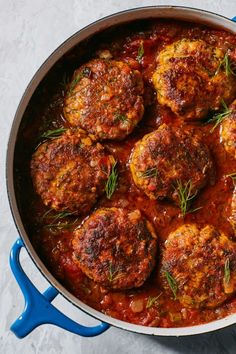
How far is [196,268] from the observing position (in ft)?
11.7

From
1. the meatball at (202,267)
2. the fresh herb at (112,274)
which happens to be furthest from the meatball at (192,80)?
the fresh herb at (112,274)

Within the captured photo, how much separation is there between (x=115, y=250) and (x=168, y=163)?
615mm

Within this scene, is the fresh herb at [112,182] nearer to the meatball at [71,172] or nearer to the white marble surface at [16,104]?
the meatball at [71,172]

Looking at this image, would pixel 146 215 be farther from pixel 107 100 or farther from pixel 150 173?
pixel 107 100

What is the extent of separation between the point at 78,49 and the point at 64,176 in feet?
2.72

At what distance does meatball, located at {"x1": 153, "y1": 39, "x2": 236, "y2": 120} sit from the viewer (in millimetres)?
3580

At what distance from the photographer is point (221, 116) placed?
365 centimetres

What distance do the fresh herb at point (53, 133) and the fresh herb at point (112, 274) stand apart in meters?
0.87

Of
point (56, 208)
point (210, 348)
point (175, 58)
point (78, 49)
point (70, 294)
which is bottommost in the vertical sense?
point (210, 348)

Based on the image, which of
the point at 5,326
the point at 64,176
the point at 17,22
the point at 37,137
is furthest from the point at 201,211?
the point at 17,22

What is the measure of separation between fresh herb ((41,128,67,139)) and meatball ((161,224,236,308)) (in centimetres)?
96

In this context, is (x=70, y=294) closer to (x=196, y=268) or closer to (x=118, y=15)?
(x=196, y=268)

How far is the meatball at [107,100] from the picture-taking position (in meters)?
3.59

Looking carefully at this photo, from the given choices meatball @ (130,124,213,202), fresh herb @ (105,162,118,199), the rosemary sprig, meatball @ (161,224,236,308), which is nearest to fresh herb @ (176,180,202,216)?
meatball @ (130,124,213,202)
